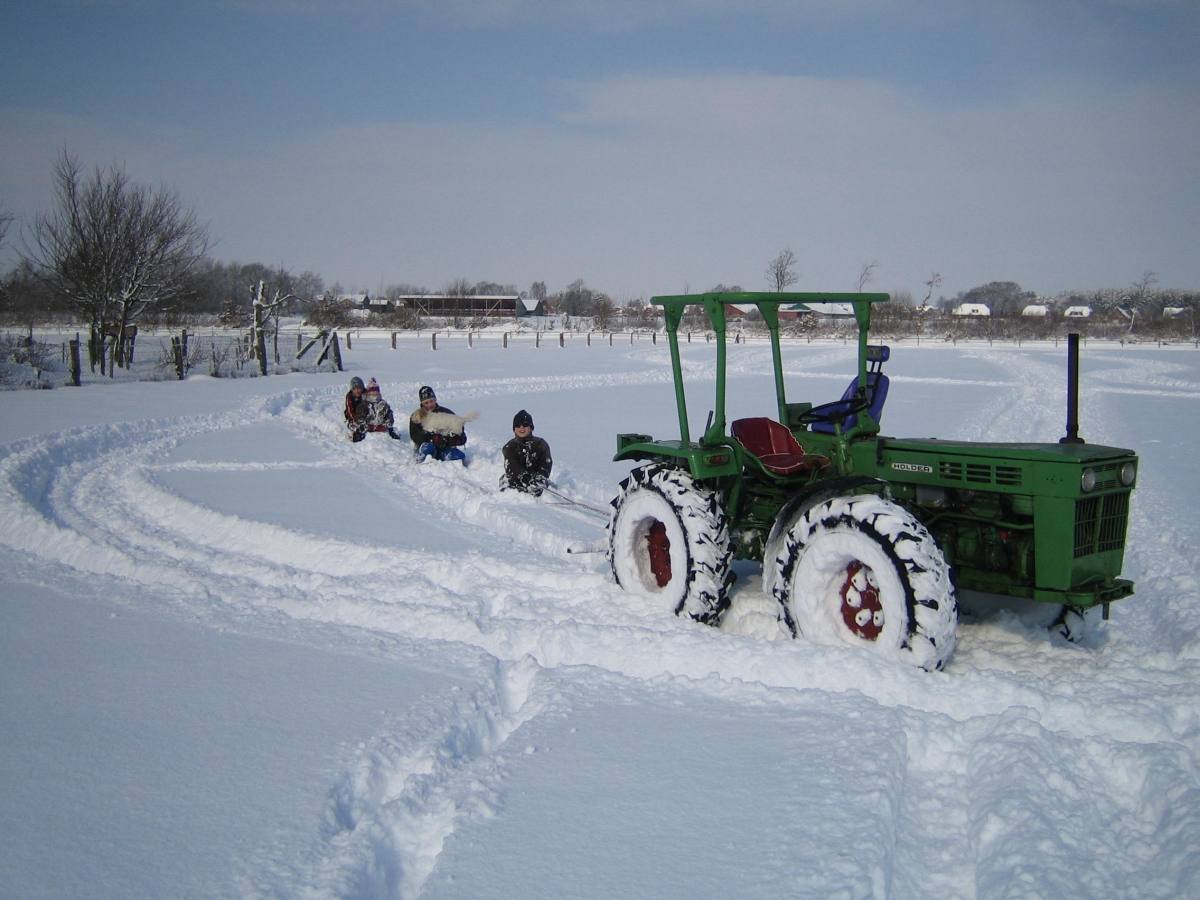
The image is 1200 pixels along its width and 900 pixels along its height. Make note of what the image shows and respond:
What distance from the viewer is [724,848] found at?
277 centimetres

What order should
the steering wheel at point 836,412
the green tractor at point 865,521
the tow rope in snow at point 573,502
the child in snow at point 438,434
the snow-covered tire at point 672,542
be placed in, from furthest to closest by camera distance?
the child in snow at point 438,434, the tow rope in snow at point 573,502, the steering wheel at point 836,412, the snow-covered tire at point 672,542, the green tractor at point 865,521

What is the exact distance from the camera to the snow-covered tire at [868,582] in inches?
149

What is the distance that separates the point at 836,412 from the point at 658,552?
1.40m

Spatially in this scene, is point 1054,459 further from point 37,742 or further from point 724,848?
point 37,742

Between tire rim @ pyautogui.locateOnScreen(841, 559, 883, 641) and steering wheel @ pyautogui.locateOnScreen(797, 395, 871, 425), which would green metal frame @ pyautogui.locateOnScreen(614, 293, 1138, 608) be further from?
tire rim @ pyautogui.locateOnScreen(841, 559, 883, 641)

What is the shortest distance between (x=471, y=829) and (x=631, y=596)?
242 centimetres

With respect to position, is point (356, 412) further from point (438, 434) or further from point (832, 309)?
point (832, 309)

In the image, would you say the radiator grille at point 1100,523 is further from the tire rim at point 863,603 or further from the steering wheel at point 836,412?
the steering wheel at point 836,412

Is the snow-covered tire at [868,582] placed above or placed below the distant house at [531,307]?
below

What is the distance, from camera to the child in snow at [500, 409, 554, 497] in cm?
833

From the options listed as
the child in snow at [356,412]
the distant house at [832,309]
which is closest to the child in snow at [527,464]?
the distant house at [832,309]

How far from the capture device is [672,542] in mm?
4871

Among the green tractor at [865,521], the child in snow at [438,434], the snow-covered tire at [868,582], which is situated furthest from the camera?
the child in snow at [438,434]

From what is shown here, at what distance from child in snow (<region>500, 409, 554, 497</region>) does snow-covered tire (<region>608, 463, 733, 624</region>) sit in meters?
2.98
